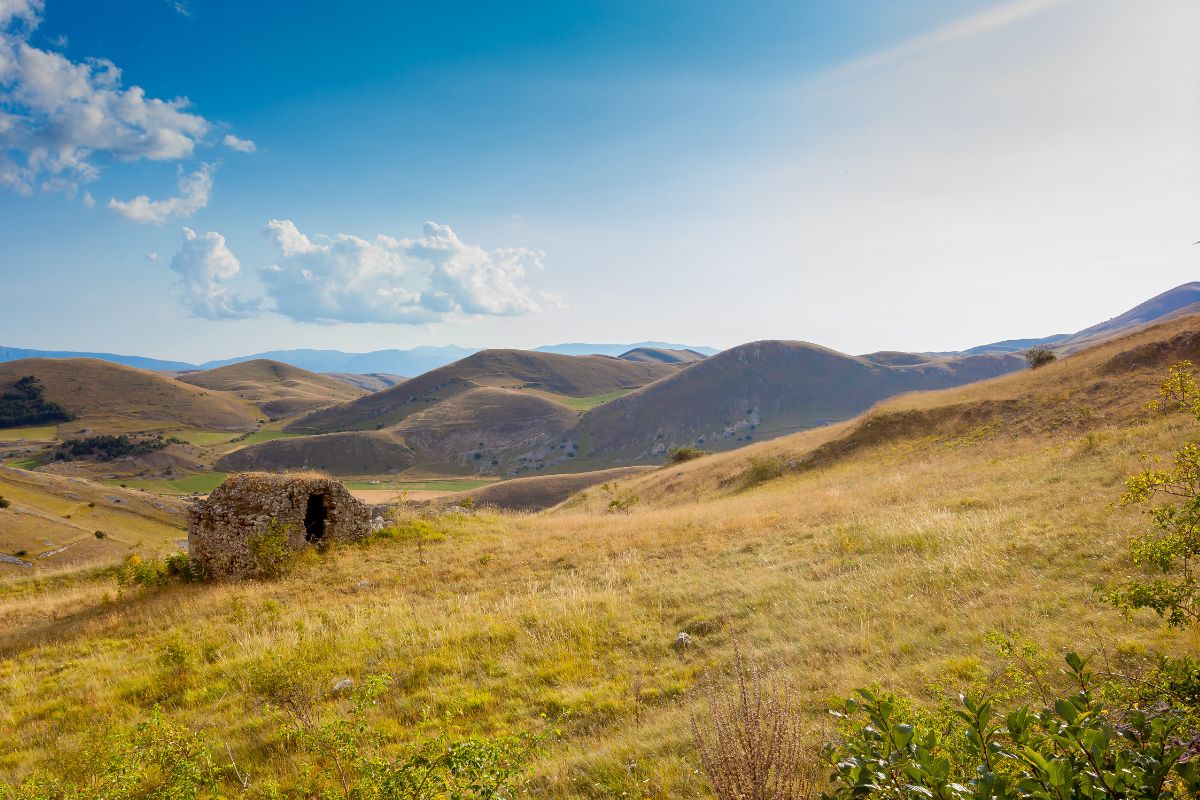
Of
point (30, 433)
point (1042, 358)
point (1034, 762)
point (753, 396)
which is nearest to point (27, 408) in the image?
point (30, 433)

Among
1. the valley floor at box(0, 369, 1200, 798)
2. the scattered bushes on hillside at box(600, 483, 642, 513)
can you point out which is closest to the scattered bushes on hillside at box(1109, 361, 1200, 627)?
the valley floor at box(0, 369, 1200, 798)

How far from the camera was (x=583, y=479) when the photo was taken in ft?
257

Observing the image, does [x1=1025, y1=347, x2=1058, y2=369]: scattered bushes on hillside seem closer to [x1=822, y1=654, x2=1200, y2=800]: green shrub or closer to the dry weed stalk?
the dry weed stalk

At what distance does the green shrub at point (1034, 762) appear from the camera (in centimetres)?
227

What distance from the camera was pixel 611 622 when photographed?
1009 centimetres

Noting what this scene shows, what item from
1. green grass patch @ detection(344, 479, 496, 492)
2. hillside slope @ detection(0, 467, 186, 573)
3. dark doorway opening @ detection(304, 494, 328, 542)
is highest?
dark doorway opening @ detection(304, 494, 328, 542)

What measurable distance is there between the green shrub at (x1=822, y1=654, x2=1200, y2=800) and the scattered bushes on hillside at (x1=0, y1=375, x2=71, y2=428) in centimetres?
24287

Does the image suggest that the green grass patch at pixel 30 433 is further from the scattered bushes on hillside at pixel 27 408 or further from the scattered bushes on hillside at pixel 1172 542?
the scattered bushes on hillside at pixel 1172 542

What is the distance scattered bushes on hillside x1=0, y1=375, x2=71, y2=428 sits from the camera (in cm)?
16938

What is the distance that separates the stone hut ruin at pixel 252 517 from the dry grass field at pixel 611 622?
1044mm

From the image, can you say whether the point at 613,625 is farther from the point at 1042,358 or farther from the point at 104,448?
the point at 104,448

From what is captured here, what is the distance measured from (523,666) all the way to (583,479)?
70.2 metres

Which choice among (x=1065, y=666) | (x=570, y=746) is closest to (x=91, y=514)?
(x=570, y=746)

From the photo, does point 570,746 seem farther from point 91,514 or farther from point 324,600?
point 91,514
